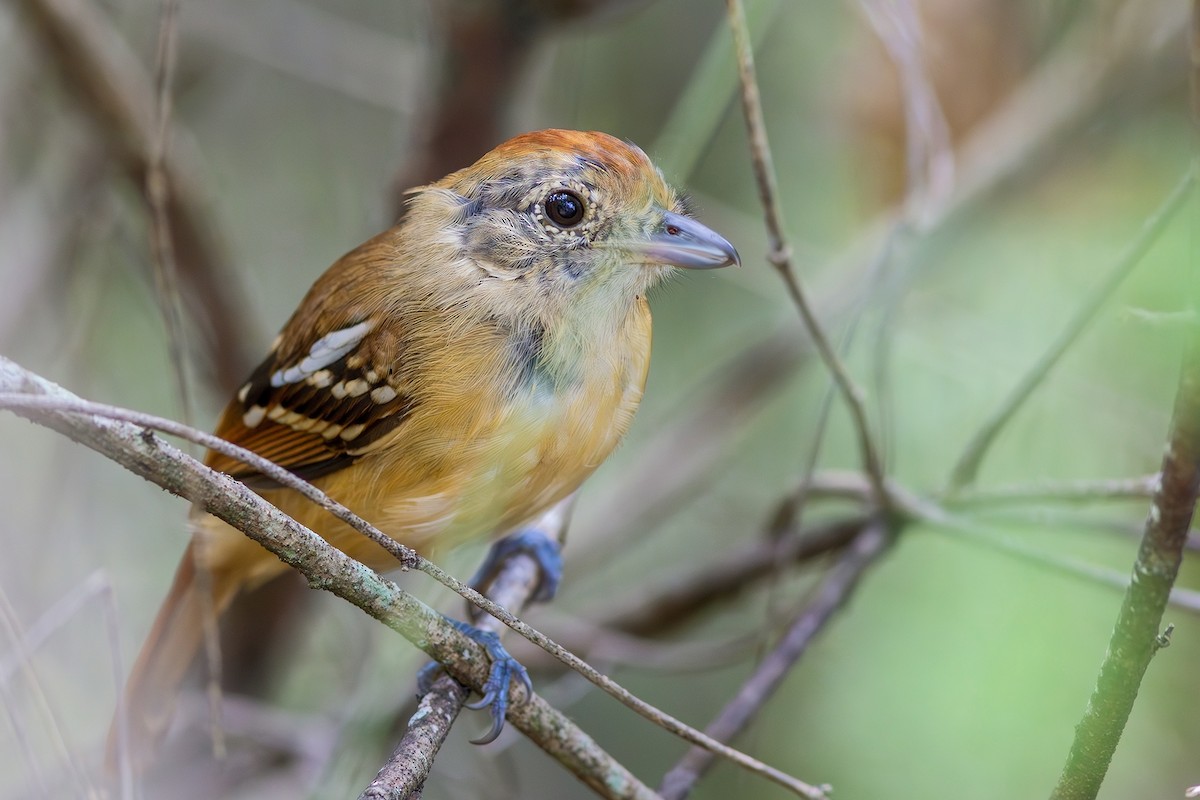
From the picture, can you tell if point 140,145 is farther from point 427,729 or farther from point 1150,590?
point 1150,590

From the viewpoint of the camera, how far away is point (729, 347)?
13.8 feet

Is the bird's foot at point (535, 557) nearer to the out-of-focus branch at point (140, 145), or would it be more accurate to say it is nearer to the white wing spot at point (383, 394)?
the white wing spot at point (383, 394)

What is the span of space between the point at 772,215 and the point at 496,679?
96 centimetres

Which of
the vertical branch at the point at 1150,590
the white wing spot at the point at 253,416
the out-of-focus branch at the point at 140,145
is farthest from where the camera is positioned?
the out-of-focus branch at the point at 140,145

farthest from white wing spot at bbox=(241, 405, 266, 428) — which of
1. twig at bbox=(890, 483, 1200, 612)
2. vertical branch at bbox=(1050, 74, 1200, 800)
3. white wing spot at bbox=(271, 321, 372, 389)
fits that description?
vertical branch at bbox=(1050, 74, 1200, 800)

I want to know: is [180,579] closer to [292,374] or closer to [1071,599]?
[292,374]

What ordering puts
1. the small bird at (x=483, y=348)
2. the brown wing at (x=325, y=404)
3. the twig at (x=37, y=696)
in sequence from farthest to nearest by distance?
the brown wing at (x=325, y=404)
the small bird at (x=483, y=348)
the twig at (x=37, y=696)

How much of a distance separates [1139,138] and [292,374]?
2.95m

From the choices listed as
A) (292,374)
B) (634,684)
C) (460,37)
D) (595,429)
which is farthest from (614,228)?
(634,684)

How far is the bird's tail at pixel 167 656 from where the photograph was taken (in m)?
2.79

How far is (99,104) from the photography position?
11.0ft

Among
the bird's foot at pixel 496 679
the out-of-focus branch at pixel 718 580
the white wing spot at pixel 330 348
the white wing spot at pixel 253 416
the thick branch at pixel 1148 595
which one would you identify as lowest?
the bird's foot at pixel 496 679

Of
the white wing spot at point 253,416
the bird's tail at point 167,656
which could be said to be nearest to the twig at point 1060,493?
the white wing spot at point 253,416

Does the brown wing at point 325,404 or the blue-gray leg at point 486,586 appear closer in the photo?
the blue-gray leg at point 486,586
